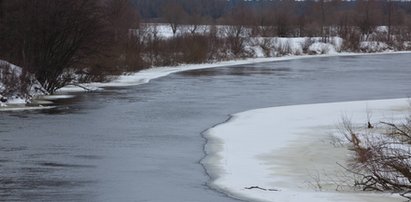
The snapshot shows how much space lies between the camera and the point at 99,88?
35375 mm

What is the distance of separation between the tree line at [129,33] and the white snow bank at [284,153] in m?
12.8

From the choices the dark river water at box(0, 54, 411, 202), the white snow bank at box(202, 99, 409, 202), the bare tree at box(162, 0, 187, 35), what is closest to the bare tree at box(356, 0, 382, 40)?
the bare tree at box(162, 0, 187, 35)

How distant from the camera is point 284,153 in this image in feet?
49.8

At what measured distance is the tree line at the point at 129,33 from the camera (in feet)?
110

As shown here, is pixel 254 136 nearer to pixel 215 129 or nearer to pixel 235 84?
pixel 215 129

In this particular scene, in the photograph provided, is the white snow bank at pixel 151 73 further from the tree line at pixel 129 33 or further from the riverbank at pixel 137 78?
the tree line at pixel 129 33

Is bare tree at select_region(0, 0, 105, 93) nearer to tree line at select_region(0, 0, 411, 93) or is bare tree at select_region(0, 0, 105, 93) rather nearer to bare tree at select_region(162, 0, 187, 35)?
tree line at select_region(0, 0, 411, 93)

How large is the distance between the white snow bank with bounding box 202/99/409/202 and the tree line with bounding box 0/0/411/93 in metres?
12.8

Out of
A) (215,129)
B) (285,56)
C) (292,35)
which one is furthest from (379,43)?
(215,129)

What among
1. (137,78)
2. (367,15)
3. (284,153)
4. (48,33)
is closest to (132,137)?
(284,153)

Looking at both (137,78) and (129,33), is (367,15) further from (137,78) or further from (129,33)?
(137,78)

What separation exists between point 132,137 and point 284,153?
4.29m

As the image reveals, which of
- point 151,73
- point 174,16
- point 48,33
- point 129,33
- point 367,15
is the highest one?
point 174,16

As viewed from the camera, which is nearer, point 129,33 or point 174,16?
point 129,33
